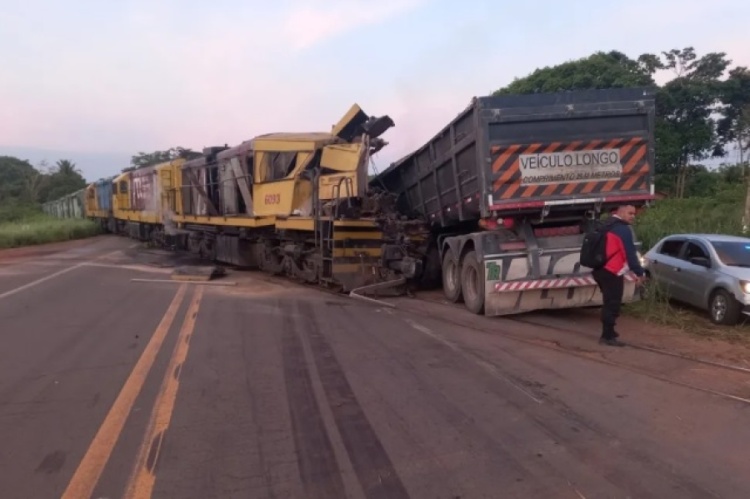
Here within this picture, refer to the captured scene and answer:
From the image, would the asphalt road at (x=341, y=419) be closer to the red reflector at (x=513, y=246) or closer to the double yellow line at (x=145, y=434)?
the double yellow line at (x=145, y=434)

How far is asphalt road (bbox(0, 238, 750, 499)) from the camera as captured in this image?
4512mm

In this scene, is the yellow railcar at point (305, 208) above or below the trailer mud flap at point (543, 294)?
above

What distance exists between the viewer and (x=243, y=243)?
19734 millimetres

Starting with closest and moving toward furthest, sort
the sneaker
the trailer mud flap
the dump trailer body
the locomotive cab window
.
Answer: the sneaker, the dump trailer body, the trailer mud flap, the locomotive cab window

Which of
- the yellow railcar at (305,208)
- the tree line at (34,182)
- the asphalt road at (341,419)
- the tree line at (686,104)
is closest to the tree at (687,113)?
the tree line at (686,104)

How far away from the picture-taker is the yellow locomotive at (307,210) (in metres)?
14.2

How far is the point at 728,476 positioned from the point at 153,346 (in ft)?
21.3

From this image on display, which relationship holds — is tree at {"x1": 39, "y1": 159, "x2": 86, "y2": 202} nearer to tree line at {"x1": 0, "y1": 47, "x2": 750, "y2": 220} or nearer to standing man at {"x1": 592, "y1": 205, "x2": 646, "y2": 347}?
tree line at {"x1": 0, "y1": 47, "x2": 750, "y2": 220}

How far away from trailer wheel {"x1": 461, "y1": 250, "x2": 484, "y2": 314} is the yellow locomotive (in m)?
1.94

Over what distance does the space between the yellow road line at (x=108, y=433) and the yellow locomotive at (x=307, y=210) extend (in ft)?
19.8

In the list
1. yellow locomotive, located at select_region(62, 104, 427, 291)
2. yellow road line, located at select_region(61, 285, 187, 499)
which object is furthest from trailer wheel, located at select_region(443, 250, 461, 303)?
yellow road line, located at select_region(61, 285, 187, 499)

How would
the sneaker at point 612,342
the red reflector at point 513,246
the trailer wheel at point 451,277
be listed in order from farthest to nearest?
the trailer wheel at point 451,277
the red reflector at point 513,246
the sneaker at point 612,342

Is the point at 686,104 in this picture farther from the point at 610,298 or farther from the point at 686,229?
the point at 610,298

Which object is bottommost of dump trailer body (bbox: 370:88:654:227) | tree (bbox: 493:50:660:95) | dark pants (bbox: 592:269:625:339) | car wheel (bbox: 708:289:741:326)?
car wheel (bbox: 708:289:741:326)
